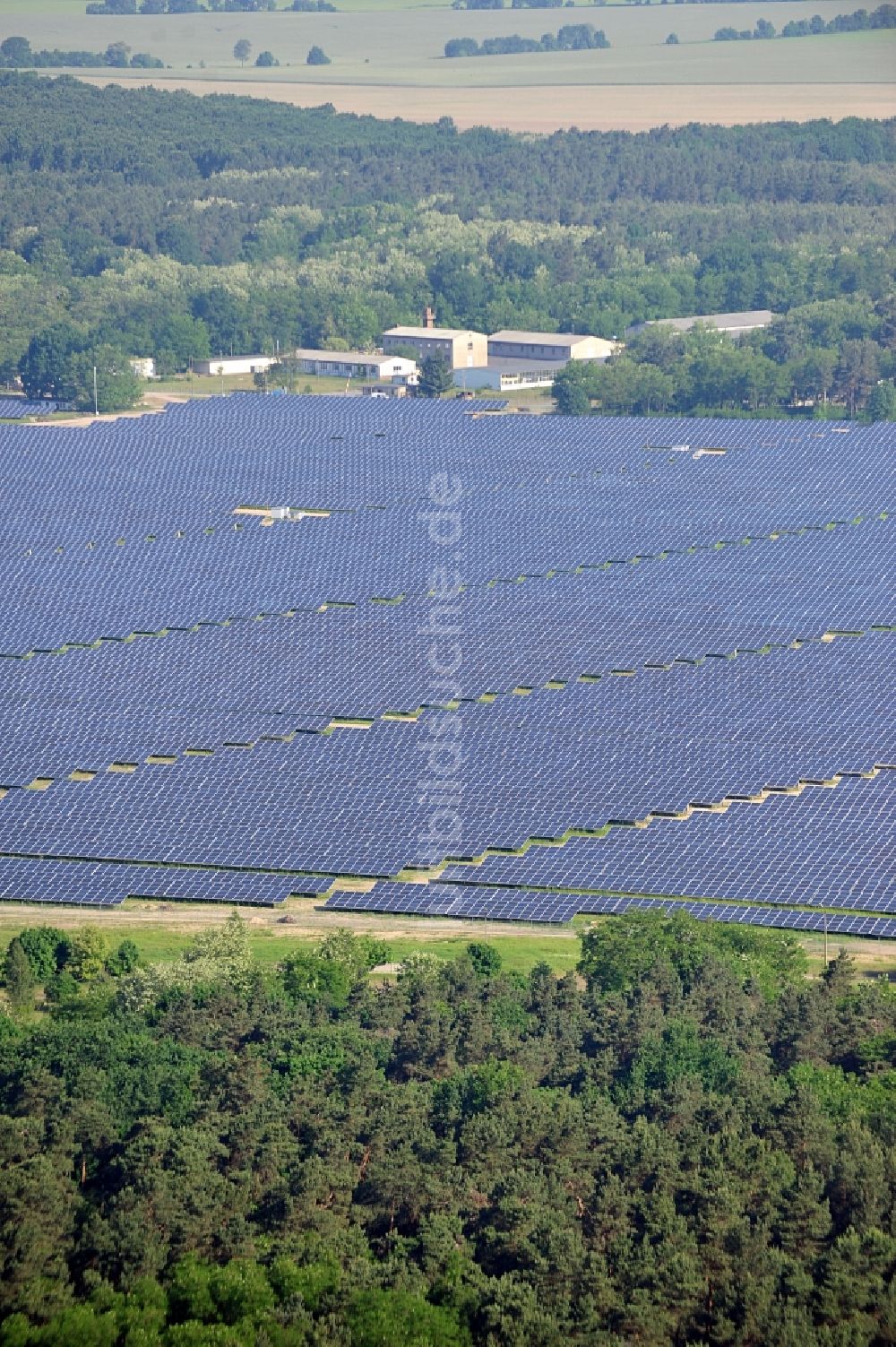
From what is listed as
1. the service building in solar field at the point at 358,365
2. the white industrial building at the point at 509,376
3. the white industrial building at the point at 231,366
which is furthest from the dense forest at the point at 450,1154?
the white industrial building at the point at 231,366

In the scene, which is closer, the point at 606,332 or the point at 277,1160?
the point at 277,1160

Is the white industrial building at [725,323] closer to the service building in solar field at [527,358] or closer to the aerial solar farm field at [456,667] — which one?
the service building in solar field at [527,358]

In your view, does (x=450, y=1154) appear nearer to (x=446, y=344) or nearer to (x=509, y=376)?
(x=509, y=376)

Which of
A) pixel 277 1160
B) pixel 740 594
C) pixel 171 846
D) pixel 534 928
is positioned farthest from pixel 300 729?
pixel 277 1160

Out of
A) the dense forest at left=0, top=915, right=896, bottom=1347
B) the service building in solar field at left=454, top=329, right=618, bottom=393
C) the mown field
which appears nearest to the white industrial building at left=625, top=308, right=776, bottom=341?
the service building in solar field at left=454, top=329, right=618, bottom=393

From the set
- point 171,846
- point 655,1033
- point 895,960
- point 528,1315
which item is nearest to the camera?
point 528,1315

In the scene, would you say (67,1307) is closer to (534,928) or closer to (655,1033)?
(655,1033)
